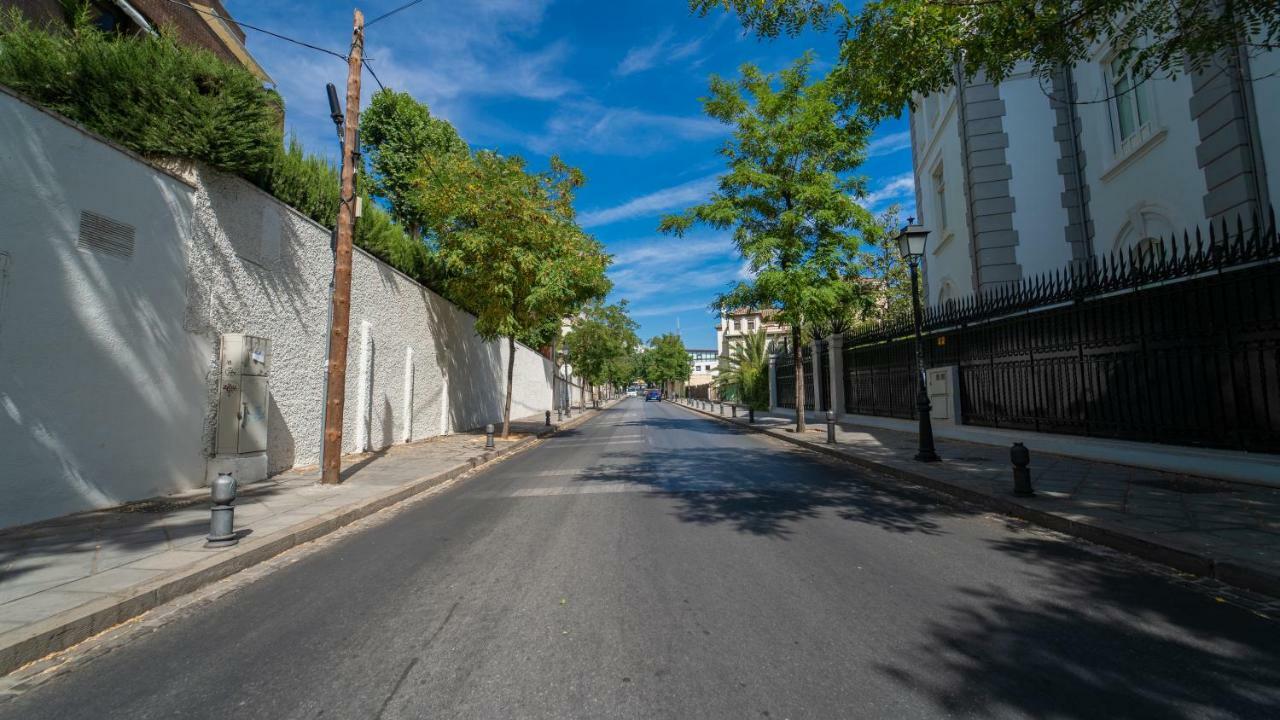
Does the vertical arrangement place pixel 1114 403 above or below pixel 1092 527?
above

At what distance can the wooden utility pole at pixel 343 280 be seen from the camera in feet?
28.9

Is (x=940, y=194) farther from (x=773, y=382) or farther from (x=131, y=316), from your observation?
(x=131, y=316)

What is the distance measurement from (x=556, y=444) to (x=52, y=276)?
38.9 ft

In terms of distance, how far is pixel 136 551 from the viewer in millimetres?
5145

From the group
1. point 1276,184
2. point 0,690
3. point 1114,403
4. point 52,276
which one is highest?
point 1276,184

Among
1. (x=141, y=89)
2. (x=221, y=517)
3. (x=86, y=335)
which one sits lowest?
(x=221, y=517)

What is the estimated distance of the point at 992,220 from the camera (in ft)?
54.6

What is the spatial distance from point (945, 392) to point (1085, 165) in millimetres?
6750

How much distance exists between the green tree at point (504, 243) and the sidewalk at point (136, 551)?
725 cm

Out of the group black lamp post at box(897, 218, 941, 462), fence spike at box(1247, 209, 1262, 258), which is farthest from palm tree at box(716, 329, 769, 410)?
fence spike at box(1247, 209, 1262, 258)

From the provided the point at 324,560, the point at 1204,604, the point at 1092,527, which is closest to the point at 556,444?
the point at 324,560

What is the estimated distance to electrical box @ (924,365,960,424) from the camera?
13938 mm

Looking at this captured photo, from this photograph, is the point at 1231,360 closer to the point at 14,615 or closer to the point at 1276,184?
the point at 1276,184

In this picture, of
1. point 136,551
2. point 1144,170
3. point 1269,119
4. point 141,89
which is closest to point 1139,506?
point 1269,119
